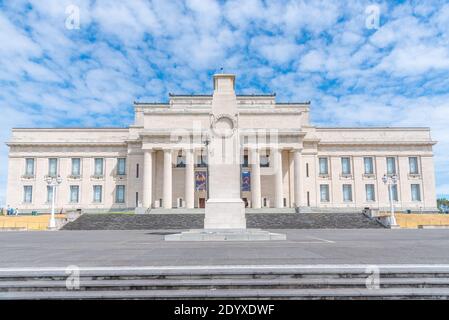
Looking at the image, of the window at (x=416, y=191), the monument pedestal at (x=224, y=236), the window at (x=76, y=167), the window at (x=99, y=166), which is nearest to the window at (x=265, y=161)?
the window at (x=416, y=191)

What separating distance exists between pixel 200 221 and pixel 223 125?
20.8 m

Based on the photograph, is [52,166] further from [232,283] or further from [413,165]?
[413,165]

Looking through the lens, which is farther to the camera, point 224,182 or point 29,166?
point 29,166

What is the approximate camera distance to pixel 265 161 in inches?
2329

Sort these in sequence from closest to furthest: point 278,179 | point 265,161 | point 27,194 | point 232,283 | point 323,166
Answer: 1. point 232,283
2. point 278,179
3. point 265,161
4. point 27,194
5. point 323,166

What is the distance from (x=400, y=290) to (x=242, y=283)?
312 cm

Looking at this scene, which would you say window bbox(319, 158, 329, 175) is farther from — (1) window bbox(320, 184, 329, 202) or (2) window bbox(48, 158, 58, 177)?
(2) window bbox(48, 158, 58, 177)

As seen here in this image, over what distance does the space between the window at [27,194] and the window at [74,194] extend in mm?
6504

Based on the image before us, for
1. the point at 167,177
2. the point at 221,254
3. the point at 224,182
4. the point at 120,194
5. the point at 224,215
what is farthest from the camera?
the point at 120,194

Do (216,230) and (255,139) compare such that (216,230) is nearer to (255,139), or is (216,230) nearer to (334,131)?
(255,139)

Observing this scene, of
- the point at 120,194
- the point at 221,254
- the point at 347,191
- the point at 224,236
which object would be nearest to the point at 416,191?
the point at 347,191

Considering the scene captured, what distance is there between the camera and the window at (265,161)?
193 ft

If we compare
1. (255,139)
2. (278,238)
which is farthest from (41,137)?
(278,238)

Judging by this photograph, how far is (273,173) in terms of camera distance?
58156 millimetres
